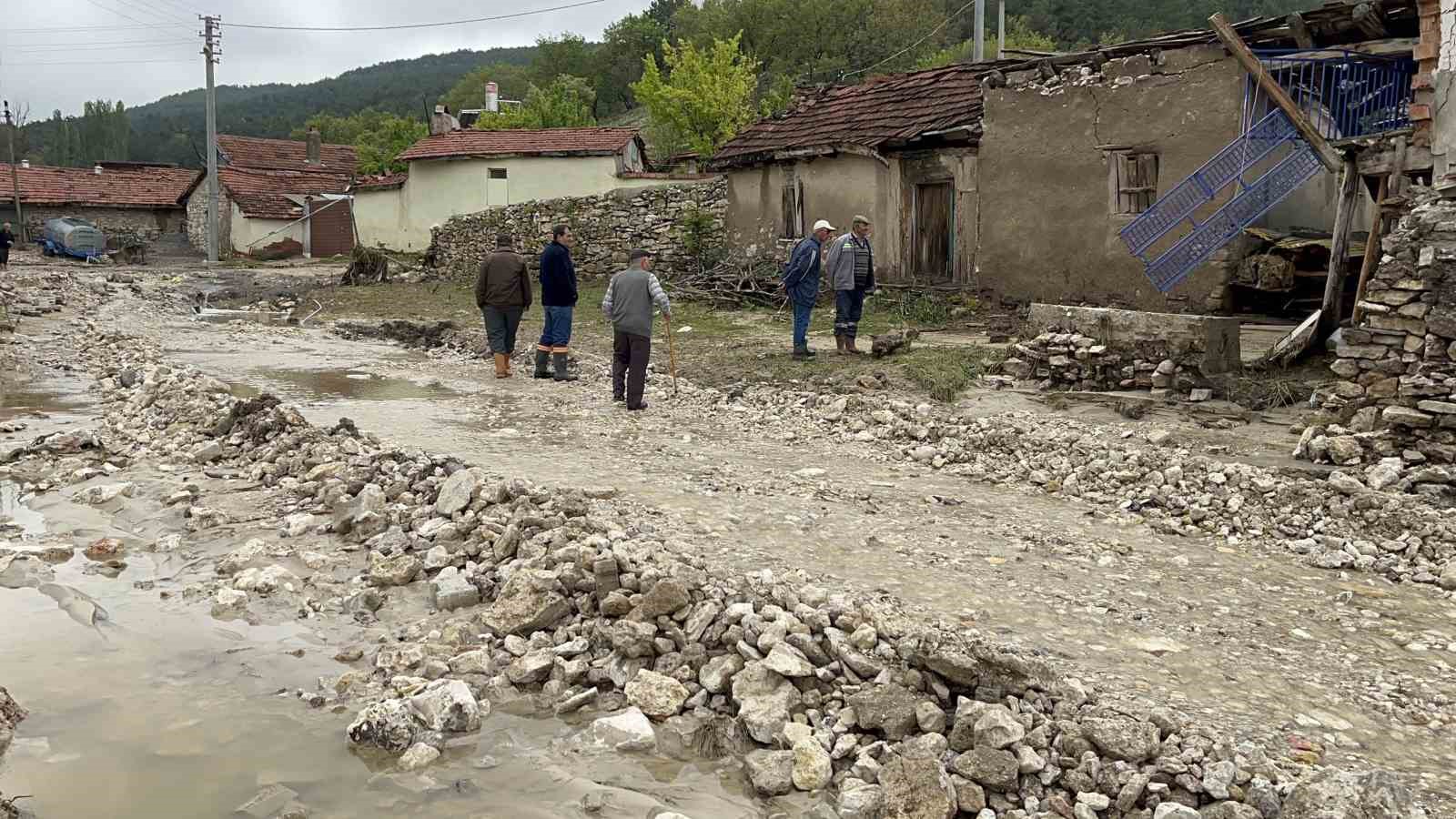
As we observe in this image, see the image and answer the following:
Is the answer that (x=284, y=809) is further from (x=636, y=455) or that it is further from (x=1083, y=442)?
(x=1083, y=442)

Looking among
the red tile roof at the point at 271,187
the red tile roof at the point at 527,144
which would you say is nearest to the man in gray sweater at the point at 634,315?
the red tile roof at the point at 527,144

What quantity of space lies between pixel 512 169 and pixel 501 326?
19398 mm

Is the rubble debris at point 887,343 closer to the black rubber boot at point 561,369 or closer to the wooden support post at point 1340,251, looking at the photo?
the black rubber boot at point 561,369

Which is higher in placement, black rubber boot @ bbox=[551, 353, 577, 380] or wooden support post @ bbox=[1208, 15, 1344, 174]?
wooden support post @ bbox=[1208, 15, 1344, 174]

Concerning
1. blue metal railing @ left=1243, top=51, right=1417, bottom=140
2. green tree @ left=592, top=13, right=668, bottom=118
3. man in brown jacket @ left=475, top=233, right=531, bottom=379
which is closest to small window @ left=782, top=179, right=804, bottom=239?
man in brown jacket @ left=475, top=233, right=531, bottom=379

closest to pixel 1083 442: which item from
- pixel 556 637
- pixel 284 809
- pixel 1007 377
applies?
pixel 1007 377

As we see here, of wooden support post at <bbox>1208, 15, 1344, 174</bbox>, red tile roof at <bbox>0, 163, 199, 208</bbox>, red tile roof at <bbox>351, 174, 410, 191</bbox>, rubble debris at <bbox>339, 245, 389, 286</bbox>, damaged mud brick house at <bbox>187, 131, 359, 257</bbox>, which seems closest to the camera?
wooden support post at <bbox>1208, 15, 1344, 174</bbox>

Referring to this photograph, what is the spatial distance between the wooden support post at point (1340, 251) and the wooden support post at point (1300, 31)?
1.82 meters

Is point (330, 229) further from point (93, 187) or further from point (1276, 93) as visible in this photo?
point (1276, 93)

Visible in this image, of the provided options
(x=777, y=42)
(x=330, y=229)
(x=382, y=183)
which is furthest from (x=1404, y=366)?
(x=777, y=42)

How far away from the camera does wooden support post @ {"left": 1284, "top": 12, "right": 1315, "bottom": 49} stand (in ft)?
39.0

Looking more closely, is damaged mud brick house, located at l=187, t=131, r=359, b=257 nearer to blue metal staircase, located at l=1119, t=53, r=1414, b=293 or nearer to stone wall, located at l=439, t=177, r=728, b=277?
stone wall, located at l=439, t=177, r=728, b=277

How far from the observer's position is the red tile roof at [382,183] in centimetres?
3397

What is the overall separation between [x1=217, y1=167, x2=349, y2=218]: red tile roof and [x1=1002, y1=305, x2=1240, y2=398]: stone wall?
3679 cm
